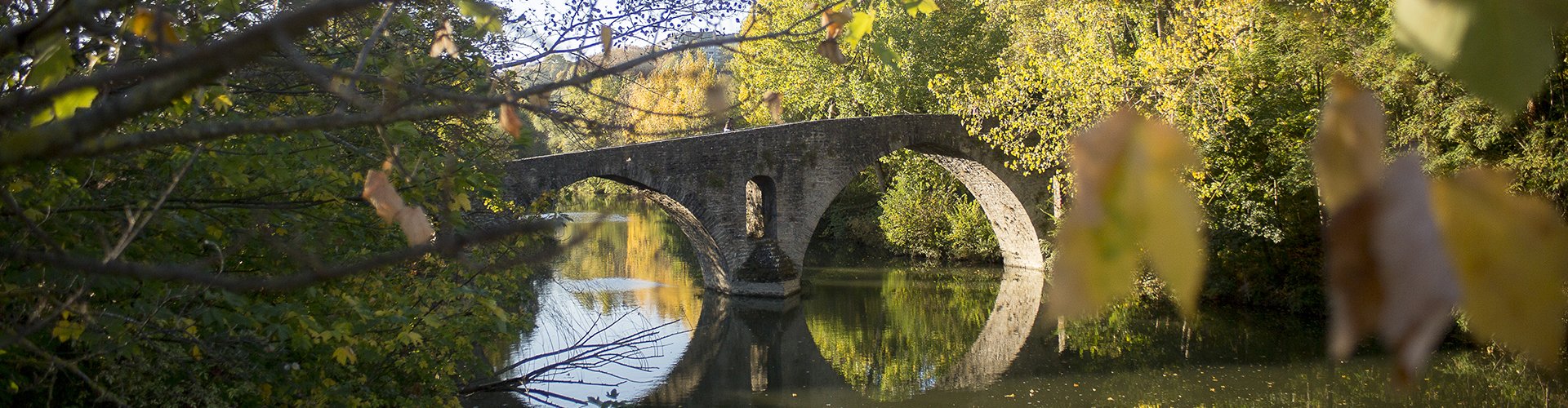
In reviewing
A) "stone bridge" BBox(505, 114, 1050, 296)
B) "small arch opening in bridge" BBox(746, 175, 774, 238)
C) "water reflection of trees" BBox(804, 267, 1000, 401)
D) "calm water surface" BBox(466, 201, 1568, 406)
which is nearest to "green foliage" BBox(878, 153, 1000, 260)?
"water reflection of trees" BBox(804, 267, 1000, 401)

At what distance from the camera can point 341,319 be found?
147 inches

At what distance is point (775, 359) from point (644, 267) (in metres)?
7.28

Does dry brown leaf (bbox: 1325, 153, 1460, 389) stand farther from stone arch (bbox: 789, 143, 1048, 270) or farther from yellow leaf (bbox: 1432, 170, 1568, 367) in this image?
stone arch (bbox: 789, 143, 1048, 270)

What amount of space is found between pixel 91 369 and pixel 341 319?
2.52 ft

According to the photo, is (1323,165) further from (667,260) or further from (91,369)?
(667,260)

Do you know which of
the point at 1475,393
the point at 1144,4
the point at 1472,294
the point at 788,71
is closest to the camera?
the point at 1472,294

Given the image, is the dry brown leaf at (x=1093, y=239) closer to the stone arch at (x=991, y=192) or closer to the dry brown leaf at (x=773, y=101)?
the dry brown leaf at (x=773, y=101)

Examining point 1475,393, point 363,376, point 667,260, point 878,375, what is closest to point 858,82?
point 667,260

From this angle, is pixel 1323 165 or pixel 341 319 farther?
pixel 341 319

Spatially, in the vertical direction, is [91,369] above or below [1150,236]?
below

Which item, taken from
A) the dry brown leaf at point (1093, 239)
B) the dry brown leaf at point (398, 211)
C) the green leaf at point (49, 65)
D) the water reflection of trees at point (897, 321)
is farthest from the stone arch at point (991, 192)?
the dry brown leaf at point (1093, 239)

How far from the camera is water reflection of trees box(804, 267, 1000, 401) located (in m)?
10.4

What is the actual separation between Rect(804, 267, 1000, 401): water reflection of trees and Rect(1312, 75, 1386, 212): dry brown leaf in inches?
363

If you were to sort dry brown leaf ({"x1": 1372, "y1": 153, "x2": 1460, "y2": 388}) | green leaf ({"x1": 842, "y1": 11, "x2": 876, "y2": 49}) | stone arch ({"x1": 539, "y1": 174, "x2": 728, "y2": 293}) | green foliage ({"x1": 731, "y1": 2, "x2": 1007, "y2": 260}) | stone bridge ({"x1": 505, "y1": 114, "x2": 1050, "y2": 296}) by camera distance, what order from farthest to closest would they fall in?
green foliage ({"x1": 731, "y1": 2, "x2": 1007, "y2": 260})
stone arch ({"x1": 539, "y1": 174, "x2": 728, "y2": 293})
stone bridge ({"x1": 505, "y1": 114, "x2": 1050, "y2": 296})
green leaf ({"x1": 842, "y1": 11, "x2": 876, "y2": 49})
dry brown leaf ({"x1": 1372, "y1": 153, "x2": 1460, "y2": 388})
